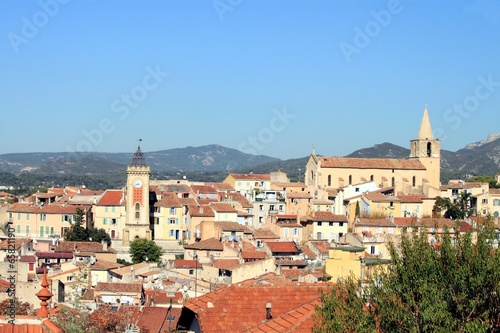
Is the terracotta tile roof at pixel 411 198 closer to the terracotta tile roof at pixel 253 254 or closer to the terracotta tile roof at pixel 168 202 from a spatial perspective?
the terracotta tile roof at pixel 168 202

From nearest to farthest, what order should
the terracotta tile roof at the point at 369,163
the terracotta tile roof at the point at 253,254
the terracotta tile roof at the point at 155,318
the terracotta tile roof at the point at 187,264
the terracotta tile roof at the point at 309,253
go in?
the terracotta tile roof at the point at 155,318
the terracotta tile roof at the point at 187,264
the terracotta tile roof at the point at 253,254
the terracotta tile roof at the point at 309,253
the terracotta tile roof at the point at 369,163

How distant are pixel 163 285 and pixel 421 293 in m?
27.0

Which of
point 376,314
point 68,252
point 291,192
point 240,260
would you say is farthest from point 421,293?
point 291,192

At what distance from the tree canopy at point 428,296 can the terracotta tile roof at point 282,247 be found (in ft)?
128

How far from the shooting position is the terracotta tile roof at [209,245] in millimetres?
54344

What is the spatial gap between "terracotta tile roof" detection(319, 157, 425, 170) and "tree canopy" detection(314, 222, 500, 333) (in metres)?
62.3

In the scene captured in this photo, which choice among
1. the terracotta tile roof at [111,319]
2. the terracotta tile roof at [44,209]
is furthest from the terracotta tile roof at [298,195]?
the terracotta tile roof at [111,319]

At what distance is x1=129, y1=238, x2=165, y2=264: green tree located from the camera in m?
58.3

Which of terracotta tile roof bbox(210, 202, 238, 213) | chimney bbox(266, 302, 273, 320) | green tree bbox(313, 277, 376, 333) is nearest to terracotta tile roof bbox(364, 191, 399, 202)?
terracotta tile roof bbox(210, 202, 238, 213)

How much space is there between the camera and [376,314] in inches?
504

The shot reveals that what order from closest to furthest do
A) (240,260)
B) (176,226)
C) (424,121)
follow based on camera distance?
1. (240,260)
2. (176,226)
3. (424,121)

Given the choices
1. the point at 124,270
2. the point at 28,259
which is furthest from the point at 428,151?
the point at 28,259

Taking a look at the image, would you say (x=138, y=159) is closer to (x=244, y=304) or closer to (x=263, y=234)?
(x=263, y=234)

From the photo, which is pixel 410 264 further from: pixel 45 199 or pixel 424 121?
pixel 424 121
